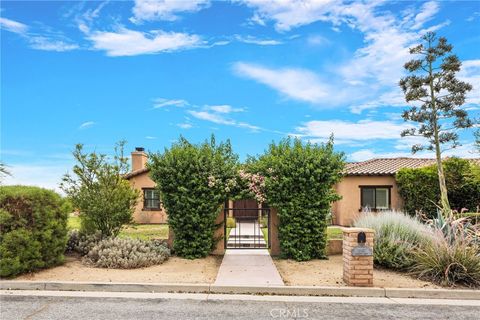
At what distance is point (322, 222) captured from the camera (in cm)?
1098

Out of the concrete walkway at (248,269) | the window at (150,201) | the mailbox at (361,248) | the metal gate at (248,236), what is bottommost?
the concrete walkway at (248,269)

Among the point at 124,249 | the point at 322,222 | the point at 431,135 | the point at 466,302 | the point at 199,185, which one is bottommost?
the point at 466,302

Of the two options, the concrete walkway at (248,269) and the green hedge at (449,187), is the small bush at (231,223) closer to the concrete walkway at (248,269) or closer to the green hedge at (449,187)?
the concrete walkway at (248,269)

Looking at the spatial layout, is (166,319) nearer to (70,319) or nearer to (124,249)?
(70,319)

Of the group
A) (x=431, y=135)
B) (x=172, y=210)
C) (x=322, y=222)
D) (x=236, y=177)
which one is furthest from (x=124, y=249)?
(x=431, y=135)

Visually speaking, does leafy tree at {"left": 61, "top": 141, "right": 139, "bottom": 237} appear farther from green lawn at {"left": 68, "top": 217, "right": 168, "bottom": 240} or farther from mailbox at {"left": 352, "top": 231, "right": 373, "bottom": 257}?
mailbox at {"left": 352, "top": 231, "right": 373, "bottom": 257}

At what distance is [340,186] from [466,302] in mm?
16104

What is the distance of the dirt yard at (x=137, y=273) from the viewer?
27.8 feet

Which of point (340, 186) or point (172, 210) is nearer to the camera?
point (172, 210)

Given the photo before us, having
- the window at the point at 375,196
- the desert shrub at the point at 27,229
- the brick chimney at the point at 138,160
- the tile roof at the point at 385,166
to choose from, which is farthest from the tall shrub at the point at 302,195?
the brick chimney at the point at 138,160

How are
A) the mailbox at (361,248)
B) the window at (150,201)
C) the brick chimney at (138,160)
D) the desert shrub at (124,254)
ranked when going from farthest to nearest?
the brick chimney at (138,160) < the window at (150,201) < the desert shrub at (124,254) < the mailbox at (361,248)

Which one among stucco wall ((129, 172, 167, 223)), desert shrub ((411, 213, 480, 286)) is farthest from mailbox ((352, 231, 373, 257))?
stucco wall ((129, 172, 167, 223))

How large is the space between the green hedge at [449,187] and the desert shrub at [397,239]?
1050cm

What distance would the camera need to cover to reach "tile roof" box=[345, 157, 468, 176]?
22953mm
